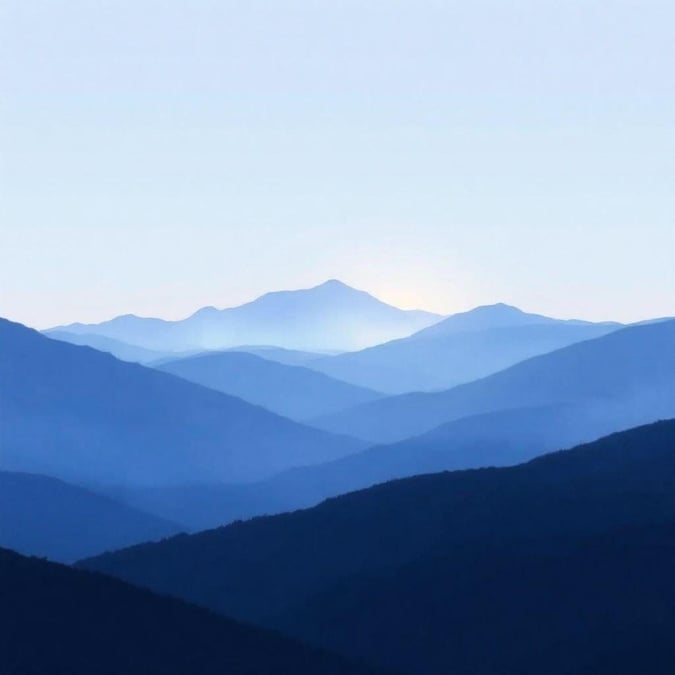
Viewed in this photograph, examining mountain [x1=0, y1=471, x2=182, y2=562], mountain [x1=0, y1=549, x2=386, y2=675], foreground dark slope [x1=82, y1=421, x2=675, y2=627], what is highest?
mountain [x1=0, y1=471, x2=182, y2=562]

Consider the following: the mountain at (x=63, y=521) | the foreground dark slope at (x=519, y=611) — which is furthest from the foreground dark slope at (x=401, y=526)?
the mountain at (x=63, y=521)

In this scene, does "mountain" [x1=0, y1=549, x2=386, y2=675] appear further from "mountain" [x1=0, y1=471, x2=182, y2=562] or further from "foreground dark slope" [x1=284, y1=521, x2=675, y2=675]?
"mountain" [x1=0, y1=471, x2=182, y2=562]

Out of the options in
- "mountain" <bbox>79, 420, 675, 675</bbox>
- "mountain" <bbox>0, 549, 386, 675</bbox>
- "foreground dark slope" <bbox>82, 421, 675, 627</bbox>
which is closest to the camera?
"mountain" <bbox>0, 549, 386, 675</bbox>

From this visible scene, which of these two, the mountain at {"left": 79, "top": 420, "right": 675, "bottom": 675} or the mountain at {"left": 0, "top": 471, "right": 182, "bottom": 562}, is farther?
the mountain at {"left": 0, "top": 471, "right": 182, "bottom": 562}

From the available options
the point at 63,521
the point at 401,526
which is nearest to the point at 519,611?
the point at 401,526

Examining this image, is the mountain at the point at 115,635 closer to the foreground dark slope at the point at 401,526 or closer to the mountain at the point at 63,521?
the foreground dark slope at the point at 401,526

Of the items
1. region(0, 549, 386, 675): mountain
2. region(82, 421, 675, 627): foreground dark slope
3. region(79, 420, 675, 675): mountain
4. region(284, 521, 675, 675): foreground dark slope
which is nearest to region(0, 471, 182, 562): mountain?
region(82, 421, 675, 627): foreground dark slope

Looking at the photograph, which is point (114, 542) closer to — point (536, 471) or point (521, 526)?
point (536, 471)
